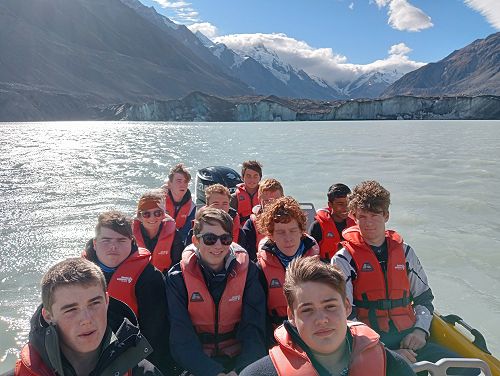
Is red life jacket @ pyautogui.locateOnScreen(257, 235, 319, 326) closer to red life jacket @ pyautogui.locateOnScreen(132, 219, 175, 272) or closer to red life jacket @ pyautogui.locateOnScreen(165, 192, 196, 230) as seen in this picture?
red life jacket @ pyautogui.locateOnScreen(132, 219, 175, 272)

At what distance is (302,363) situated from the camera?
5.81 ft

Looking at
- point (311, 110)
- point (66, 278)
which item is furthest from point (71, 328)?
point (311, 110)

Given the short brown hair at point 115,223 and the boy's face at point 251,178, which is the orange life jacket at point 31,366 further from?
the boy's face at point 251,178

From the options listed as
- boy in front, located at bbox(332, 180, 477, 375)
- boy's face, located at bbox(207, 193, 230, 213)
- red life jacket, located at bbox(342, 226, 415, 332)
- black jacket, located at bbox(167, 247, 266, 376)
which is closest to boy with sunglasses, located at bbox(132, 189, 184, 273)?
boy's face, located at bbox(207, 193, 230, 213)

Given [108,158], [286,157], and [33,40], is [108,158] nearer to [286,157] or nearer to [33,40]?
[286,157]

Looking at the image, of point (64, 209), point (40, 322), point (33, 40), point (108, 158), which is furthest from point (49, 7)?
point (40, 322)

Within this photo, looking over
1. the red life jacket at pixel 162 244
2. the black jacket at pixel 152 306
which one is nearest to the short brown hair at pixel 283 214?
the black jacket at pixel 152 306

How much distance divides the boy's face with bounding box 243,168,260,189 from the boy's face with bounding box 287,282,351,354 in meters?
4.23

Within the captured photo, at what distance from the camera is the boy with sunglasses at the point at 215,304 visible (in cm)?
279

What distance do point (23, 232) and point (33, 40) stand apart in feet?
433

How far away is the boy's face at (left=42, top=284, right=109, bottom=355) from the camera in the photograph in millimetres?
1846

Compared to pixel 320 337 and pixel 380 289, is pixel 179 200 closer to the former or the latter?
pixel 380 289

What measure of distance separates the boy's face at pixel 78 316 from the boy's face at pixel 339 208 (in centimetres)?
299

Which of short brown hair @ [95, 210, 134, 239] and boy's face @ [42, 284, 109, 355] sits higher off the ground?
short brown hair @ [95, 210, 134, 239]
